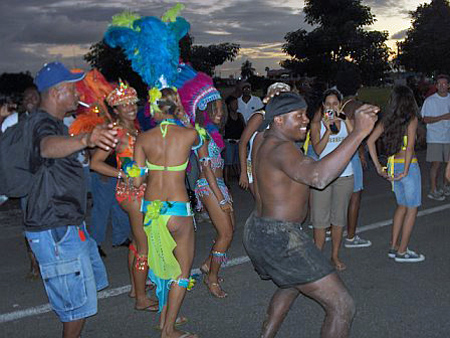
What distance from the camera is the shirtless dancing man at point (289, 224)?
11.6 feet

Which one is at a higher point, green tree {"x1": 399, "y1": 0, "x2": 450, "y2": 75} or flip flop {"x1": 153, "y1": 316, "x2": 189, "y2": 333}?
green tree {"x1": 399, "y1": 0, "x2": 450, "y2": 75}

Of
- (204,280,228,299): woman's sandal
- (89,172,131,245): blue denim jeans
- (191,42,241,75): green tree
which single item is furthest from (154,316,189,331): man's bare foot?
(191,42,241,75): green tree

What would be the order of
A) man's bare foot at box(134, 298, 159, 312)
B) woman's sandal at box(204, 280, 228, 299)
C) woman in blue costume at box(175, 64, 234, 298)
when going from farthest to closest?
woman's sandal at box(204, 280, 228, 299) → woman in blue costume at box(175, 64, 234, 298) → man's bare foot at box(134, 298, 159, 312)

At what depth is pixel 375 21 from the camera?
3303 centimetres

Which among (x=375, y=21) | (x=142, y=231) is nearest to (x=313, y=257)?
(x=142, y=231)

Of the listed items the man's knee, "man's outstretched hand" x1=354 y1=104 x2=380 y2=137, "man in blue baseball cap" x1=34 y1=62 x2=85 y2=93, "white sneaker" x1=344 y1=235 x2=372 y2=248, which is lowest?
"white sneaker" x1=344 y1=235 x2=372 y2=248

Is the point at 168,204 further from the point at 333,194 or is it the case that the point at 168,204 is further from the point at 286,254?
the point at 333,194

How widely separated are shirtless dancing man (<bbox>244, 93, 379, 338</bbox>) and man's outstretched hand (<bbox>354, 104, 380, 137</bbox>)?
273mm

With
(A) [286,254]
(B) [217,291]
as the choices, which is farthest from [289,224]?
(B) [217,291]

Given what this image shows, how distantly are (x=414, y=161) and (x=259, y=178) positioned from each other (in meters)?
3.19

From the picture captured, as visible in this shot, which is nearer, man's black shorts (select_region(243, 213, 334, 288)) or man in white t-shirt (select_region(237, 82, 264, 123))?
man's black shorts (select_region(243, 213, 334, 288))

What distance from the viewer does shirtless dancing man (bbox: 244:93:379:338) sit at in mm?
3549

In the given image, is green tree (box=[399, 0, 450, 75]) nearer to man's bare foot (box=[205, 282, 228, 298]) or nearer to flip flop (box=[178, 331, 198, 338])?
man's bare foot (box=[205, 282, 228, 298])

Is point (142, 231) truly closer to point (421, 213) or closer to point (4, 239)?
point (4, 239)
